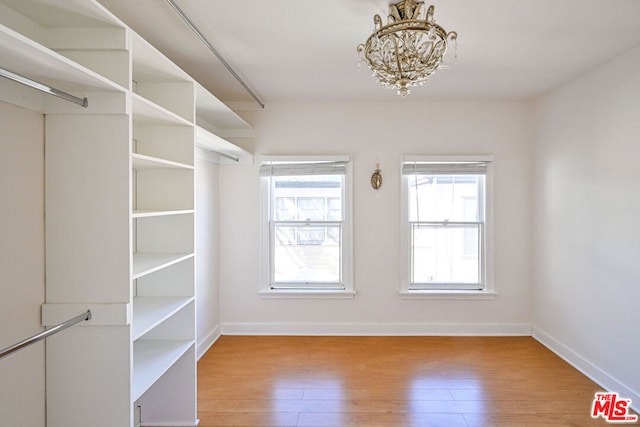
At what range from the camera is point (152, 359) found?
6.65 ft

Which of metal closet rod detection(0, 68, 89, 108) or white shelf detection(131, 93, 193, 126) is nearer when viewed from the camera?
metal closet rod detection(0, 68, 89, 108)

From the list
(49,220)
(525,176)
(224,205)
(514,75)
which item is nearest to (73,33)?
(49,220)

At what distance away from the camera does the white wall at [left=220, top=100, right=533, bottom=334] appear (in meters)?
3.82

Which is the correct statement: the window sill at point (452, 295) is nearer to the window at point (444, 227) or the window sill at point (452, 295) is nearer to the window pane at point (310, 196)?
the window at point (444, 227)

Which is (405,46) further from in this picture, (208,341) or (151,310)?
(208,341)

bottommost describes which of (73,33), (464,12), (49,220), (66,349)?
(66,349)

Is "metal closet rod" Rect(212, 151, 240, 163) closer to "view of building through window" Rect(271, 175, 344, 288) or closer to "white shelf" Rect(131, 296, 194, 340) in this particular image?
"view of building through window" Rect(271, 175, 344, 288)

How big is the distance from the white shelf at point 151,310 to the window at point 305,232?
1.68 m

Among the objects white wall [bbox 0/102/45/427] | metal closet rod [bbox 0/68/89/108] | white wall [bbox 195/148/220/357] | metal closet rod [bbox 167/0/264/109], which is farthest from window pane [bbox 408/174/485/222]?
white wall [bbox 0/102/45/427]

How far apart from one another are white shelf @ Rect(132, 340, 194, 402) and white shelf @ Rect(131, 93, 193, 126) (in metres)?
1.36

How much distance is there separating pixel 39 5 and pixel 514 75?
326cm

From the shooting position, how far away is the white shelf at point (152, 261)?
1751mm

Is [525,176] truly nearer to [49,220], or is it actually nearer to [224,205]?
[224,205]

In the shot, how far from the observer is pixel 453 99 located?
3740mm
